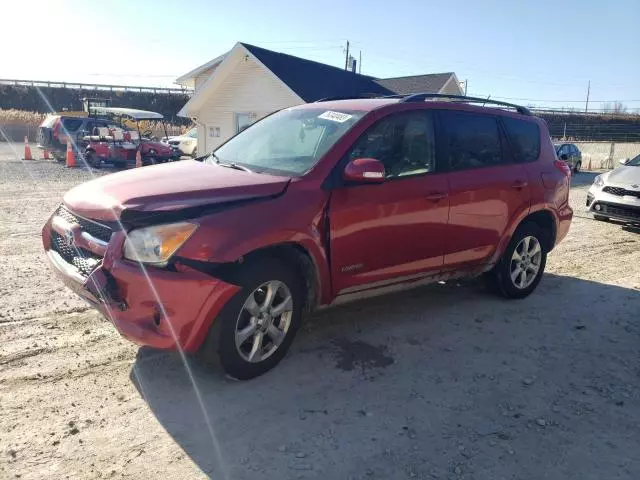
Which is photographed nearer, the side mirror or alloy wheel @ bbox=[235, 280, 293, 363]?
alloy wheel @ bbox=[235, 280, 293, 363]

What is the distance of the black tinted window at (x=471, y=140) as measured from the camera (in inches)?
182

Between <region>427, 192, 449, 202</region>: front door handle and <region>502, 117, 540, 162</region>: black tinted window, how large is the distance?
4.14ft

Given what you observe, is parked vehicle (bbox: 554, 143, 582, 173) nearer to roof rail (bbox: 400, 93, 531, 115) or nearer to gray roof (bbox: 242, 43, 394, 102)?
gray roof (bbox: 242, 43, 394, 102)

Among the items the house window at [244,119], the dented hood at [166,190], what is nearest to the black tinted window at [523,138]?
the dented hood at [166,190]

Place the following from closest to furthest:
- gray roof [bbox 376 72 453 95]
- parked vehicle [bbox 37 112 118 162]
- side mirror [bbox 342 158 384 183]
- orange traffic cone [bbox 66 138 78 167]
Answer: side mirror [bbox 342 158 384 183] < orange traffic cone [bbox 66 138 78 167] < parked vehicle [bbox 37 112 118 162] < gray roof [bbox 376 72 453 95]

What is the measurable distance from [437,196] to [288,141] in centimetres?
132

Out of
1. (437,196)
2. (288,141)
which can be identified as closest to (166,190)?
(288,141)

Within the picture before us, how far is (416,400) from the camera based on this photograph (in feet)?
11.2

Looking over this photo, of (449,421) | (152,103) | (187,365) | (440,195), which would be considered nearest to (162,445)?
(187,365)

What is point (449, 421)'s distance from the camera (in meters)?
3.18

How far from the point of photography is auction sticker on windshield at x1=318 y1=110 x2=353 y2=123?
4172 millimetres

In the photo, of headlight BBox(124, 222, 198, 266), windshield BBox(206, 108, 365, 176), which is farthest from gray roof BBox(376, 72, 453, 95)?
headlight BBox(124, 222, 198, 266)

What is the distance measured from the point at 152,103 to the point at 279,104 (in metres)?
36.9

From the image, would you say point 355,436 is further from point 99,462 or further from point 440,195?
point 440,195
